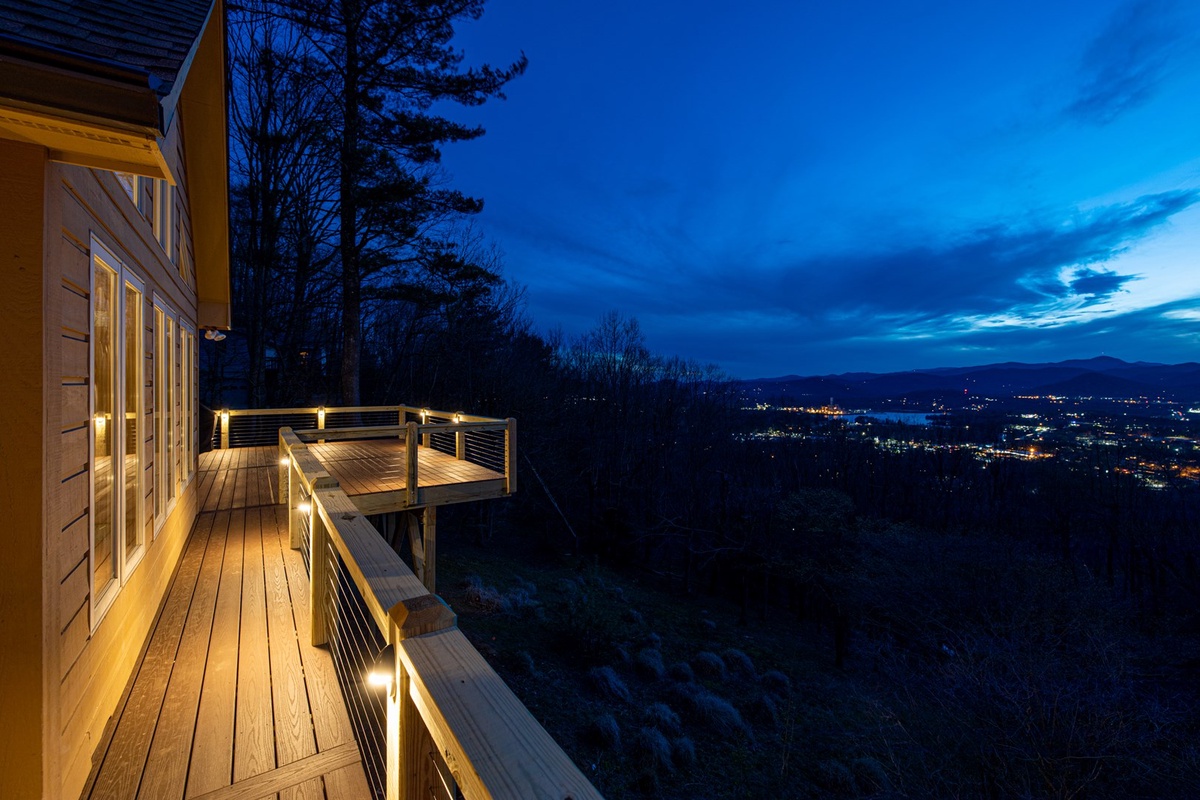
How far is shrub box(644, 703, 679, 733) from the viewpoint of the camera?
9.07 meters

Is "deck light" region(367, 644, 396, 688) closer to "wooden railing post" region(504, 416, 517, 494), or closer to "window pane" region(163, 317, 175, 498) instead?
"window pane" region(163, 317, 175, 498)

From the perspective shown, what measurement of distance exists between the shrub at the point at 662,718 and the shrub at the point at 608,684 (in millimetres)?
503

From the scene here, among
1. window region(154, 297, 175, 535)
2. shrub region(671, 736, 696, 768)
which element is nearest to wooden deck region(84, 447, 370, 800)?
window region(154, 297, 175, 535)

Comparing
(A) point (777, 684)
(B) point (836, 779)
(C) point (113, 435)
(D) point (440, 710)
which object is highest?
(C) point (113, 435)

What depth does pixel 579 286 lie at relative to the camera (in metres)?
71.1

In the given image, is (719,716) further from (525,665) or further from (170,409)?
(170,409)

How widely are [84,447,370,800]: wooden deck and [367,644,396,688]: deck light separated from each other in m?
0.96

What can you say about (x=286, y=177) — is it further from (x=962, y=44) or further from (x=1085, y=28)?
(x=1085, y=28)

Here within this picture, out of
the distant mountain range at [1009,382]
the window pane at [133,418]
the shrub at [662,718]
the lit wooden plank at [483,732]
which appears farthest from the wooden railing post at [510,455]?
the distant mountain range at [1009,382]

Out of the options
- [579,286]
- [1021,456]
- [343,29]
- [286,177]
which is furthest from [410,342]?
[579,286]

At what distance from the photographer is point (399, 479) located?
6660 millimetres

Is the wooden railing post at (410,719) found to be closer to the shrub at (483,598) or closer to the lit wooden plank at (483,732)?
the lit wooden plank at (483,732)

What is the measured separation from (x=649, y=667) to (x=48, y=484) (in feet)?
37.6

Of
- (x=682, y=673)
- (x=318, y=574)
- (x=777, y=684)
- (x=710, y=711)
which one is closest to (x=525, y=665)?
(x=710, y=711)
